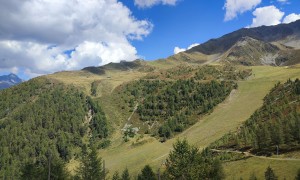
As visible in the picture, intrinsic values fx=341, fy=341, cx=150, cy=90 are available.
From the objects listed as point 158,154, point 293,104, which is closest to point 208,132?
point 158,154

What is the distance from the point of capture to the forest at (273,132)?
120m

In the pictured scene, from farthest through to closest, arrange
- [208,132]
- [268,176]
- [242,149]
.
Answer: [208,132]
[242,149]
[268,176]

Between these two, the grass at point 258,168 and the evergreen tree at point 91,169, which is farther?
the grass at point 258,168

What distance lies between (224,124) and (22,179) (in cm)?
12109

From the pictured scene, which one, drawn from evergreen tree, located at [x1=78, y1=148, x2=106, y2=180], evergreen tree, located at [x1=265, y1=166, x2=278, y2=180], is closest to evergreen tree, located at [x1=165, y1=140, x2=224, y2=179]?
evergreen tree, located at [x1=265, y1=166, x2=278, y2=180]

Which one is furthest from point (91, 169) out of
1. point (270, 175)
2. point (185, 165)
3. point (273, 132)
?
point (273, 132)

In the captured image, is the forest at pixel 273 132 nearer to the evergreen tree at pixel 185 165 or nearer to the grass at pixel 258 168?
the grass at pixel 258 168

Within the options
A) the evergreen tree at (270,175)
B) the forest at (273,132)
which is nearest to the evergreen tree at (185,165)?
the evergreen tree at (270,175)

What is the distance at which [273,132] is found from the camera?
12381cm

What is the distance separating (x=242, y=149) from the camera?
133875mm

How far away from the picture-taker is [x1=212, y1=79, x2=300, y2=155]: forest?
11969 cm

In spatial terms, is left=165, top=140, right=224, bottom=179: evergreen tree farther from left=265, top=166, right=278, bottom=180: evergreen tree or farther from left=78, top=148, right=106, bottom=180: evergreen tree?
left=78, top=148, right=106, bottom=180: evergreen tree

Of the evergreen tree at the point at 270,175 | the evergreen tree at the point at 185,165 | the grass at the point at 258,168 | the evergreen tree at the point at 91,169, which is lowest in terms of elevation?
the grass at the point at 258,168

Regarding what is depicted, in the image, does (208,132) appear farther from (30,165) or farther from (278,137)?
(30,165)
